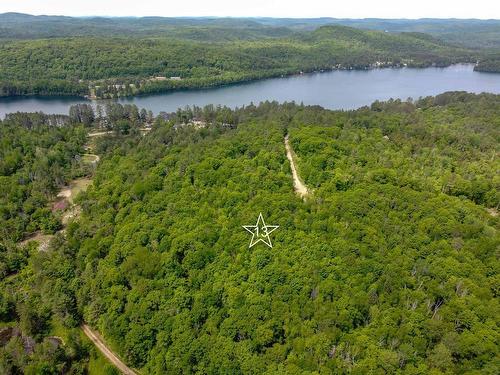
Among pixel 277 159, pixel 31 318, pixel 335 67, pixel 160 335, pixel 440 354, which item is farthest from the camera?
pixel 335 67

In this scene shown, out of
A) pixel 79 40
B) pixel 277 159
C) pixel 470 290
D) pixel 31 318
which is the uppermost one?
→ pixel 79 40

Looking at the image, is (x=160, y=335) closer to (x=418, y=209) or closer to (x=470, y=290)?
(x=470, y=290)

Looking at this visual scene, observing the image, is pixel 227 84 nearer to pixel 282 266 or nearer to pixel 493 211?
pixel 493 211

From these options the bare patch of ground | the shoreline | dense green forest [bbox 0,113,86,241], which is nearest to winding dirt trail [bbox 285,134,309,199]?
the bare patch of ground

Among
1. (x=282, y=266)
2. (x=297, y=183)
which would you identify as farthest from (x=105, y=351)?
(x=297, y=183)

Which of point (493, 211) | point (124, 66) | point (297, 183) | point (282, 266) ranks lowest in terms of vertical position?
point (493, 211)

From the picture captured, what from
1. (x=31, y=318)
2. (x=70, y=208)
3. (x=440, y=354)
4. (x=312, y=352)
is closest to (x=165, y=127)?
Result: (x=70, y=208)
